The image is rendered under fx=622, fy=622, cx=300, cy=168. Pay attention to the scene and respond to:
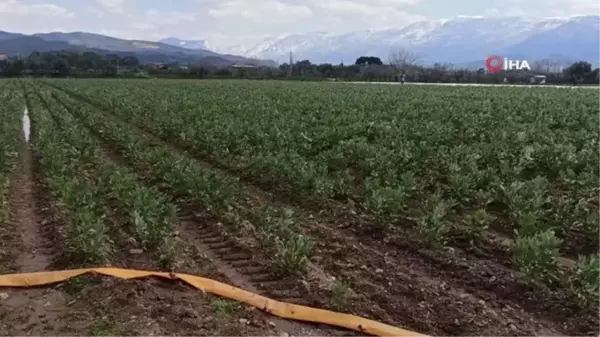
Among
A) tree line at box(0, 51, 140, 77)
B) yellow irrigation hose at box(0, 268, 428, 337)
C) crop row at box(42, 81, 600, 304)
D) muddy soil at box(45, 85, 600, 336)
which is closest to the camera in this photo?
→ yellow irrigation hose at box(0, 268, 428, 337)

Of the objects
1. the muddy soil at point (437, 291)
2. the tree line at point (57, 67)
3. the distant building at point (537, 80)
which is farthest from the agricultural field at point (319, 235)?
the tree line at point (57, 67)

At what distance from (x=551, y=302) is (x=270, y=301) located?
2226mm

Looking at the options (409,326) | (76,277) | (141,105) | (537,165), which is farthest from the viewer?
(141,105)

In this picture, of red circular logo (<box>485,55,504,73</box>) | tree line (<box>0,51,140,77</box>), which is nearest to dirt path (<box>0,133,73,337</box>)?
red circular logo (<box>485,55,504,73</box>)

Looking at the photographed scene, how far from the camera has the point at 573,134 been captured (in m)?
13.7

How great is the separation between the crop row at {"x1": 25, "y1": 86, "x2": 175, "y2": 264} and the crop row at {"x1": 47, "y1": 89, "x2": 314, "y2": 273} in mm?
602

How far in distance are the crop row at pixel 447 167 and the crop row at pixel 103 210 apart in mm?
2357

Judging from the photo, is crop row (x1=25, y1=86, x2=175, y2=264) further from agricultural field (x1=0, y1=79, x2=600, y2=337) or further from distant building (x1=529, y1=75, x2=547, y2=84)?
distant building (x1=529, y1=75, x2=547, y2=84)

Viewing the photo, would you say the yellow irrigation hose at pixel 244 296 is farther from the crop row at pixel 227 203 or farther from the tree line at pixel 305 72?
the tree line at pixel 305 72

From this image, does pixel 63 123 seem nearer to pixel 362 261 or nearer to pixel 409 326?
pixel 362 261

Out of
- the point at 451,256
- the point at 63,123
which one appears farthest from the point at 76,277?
the point at 63,123

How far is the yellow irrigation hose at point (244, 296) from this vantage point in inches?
177

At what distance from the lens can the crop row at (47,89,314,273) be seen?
5.79m

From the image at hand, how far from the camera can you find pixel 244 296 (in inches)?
199
